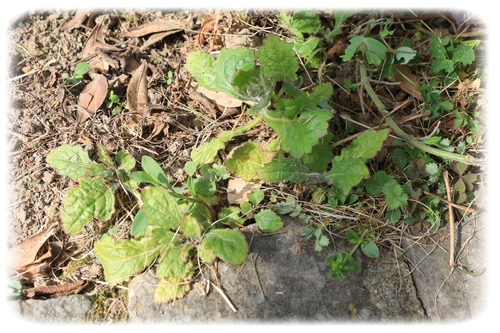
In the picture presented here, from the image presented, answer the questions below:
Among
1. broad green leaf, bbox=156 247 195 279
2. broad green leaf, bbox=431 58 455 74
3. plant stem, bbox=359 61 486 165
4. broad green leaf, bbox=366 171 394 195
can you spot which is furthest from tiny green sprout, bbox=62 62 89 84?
broad green leaf, bbox=431 58 455 74

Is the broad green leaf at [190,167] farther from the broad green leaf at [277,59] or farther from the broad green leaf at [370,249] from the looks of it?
the broad green leaf at [370,249]

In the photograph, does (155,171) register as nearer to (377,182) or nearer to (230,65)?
(230,65)

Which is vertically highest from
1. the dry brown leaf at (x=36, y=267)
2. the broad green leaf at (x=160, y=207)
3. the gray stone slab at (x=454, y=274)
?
the broad green leaf at (x=160, y=207)

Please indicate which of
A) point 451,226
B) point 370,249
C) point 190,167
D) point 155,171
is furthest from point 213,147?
point 451,226

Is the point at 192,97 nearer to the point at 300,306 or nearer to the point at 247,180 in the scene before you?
the point at 247,180

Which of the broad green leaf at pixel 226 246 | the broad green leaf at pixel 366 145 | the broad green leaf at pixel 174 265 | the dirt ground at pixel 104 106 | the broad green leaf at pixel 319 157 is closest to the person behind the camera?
the broad green leaf at pixel 226 246

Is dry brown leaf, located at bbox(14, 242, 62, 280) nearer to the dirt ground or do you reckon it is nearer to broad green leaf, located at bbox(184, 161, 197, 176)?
the dirt ground

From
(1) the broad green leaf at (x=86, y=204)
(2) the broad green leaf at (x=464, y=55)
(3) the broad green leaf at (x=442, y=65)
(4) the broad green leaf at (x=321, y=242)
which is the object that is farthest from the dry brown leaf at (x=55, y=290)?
(2) the broad green leaf at (x=464, y=55)
